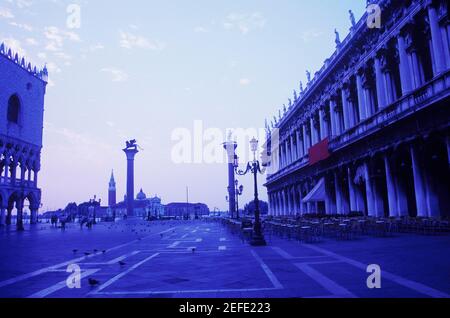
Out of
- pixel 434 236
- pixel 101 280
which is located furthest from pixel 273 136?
pixel 101 280

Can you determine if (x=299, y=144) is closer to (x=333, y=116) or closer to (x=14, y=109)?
(x=333, y=116)

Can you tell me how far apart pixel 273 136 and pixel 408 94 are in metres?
42.8

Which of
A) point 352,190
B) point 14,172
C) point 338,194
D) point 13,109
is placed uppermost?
point 13,109

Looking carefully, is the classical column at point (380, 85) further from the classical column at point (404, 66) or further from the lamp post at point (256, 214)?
the lamp post at point (256, 214)

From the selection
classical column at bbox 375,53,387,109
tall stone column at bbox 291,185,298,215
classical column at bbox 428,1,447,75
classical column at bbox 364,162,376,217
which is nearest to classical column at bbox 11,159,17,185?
tall stone column at bbox 291,185,298,215

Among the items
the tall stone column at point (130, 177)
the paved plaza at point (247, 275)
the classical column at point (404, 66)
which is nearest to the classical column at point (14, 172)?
the tall stone column at point (130, 177)

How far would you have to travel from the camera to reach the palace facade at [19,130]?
196 ft

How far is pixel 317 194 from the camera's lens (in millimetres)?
34031

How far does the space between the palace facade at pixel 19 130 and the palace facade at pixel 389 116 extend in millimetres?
49599

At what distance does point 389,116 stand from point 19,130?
64.1m

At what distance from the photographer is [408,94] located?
20797 mm

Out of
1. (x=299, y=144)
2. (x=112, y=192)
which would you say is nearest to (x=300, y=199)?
(x=299, y=144)
